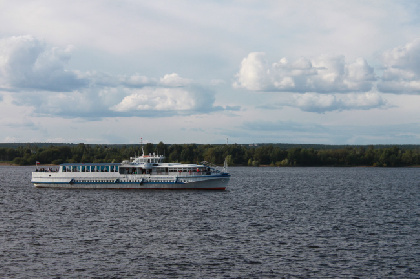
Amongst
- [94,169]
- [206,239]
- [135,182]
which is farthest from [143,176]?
[206,239]

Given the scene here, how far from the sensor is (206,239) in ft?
211

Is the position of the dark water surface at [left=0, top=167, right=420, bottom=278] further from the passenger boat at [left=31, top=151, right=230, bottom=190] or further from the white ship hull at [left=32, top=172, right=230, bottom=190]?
the passenger boat at [left=31, top=151, right=230, bottom=190]

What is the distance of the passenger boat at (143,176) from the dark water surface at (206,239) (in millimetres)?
21107

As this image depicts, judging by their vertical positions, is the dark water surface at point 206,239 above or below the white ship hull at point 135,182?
below

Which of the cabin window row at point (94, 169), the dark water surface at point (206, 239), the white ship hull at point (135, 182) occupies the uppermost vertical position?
the cabin window row at point (94, 169)

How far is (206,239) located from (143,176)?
69875 mm

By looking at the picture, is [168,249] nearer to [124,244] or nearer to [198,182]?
[124,244]

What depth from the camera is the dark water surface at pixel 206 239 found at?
161ft

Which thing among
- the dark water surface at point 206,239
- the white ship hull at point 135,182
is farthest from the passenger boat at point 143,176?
the dark water surface at point 206,239

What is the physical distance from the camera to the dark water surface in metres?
49.1

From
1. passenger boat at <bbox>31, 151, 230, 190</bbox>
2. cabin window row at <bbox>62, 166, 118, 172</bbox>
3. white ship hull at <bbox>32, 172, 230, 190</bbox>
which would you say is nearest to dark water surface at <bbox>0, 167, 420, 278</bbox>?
white ship hull at <bbox>32, 172, 230, 190</bbox>

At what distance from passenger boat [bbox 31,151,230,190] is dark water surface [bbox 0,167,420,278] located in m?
21.1

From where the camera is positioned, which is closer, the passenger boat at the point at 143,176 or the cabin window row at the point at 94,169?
the passenger boat at the point at 143,176

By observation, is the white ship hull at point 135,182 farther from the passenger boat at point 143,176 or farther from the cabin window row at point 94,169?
the cabin window row at point 94,169
